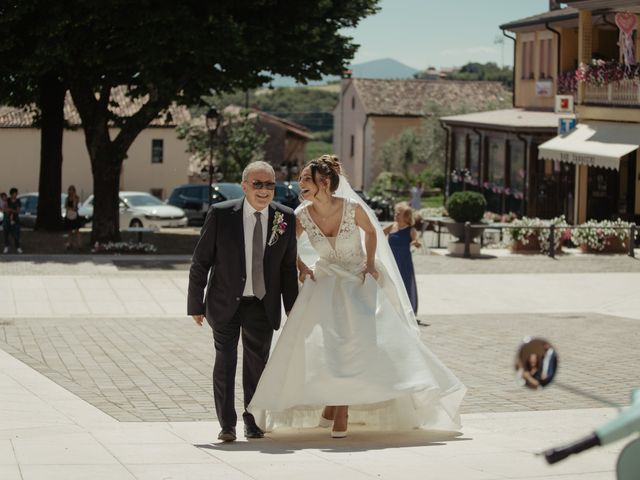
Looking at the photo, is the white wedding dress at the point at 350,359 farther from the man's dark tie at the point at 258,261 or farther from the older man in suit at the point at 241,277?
the man's dark tie at the point at 258,261

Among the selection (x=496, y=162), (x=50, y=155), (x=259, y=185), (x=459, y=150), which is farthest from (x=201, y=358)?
(x=459, y=150)

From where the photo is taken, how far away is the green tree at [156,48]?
2917 centimetres

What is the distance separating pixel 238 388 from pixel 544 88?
122ft

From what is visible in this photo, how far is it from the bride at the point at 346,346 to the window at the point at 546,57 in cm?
3874

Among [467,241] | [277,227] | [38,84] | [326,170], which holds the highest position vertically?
[38,84]

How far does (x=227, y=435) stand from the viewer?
897 cm

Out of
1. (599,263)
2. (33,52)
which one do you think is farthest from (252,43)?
(599,263)

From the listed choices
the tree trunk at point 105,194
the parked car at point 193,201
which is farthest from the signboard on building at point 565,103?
the tree trunk at point 105,194

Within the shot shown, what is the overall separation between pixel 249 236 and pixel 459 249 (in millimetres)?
20281

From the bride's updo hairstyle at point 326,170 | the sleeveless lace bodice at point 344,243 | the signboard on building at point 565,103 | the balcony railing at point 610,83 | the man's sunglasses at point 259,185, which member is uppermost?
the balcony railing at point 610,83

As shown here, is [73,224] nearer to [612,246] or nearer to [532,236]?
[532,236]

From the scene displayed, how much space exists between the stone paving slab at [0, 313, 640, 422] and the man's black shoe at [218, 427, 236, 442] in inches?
54.3

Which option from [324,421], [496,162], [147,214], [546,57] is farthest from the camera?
[496,162]

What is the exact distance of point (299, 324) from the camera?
9.25m
